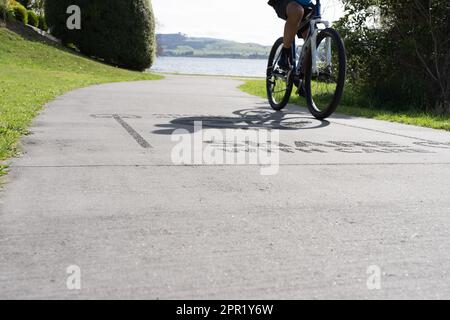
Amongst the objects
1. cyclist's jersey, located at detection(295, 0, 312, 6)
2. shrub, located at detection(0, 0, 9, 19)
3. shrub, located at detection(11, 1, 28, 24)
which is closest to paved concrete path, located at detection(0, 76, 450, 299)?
cyclist's jersey, located at detection(295, 0, 312, 6)

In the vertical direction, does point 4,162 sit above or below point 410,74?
below

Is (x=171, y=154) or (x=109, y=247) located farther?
(x=171, y=154)

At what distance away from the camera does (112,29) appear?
34250mm

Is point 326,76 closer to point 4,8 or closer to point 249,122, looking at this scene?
point 249,122

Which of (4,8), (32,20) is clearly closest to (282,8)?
(4,8)

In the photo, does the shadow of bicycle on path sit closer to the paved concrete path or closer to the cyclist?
the cyclist

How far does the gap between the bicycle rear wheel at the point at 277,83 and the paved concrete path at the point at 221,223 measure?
3.14 meters

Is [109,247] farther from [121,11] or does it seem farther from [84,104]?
[121,11]

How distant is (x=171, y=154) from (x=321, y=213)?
190 cm

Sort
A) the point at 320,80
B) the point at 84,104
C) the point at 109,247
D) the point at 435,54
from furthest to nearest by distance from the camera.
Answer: the point at 435,54, the point at 84,104, the point at 320,80, the point at 109,247

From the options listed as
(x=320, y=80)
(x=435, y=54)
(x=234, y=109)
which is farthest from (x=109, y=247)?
(x=435, y=54)

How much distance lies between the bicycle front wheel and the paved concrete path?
1.95 meters

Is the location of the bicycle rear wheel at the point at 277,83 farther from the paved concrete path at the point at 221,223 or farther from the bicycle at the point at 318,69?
the paved concrete path at the point at 221,223

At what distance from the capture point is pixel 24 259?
7.56ft
